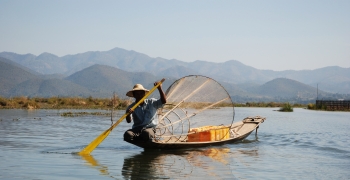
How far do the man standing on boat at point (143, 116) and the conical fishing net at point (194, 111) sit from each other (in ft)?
2.28

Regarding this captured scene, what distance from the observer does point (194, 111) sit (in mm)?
12867

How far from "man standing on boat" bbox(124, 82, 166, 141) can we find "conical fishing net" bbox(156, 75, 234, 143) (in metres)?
0.70

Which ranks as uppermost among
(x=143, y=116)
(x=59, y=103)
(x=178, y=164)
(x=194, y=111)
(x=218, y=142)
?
(x=59, y=103)

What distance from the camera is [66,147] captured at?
38.1ft

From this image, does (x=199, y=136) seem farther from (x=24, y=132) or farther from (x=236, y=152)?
(x=24, y=132)

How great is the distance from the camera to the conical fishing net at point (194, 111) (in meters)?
11.9

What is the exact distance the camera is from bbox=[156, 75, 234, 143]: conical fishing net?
11914 mm

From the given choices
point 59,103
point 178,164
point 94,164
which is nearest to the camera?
point 94,164

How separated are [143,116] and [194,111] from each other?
2.71m

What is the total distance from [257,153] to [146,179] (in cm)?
480

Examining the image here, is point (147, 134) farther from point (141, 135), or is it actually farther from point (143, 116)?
point (143, 116)

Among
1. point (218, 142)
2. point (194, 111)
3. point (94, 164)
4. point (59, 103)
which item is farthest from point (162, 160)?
point (59, 103)

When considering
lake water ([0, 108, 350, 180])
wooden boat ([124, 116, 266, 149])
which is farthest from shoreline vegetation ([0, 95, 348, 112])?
wooden boat ([124, 116, 266, 149])

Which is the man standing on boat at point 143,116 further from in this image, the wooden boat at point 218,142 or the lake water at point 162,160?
the lake water at point 162,160
